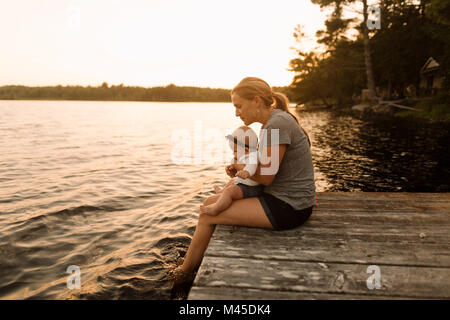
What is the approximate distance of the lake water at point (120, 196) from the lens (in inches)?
166

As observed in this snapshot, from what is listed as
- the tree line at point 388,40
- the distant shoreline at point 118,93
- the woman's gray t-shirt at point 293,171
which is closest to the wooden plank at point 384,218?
the woman's gray t-shirt at point 293,171

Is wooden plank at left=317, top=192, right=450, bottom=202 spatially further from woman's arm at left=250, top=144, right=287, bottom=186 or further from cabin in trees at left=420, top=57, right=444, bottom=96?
cabin in trees at left=420, top=57, right=444, bottom=96

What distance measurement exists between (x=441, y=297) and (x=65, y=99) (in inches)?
6244

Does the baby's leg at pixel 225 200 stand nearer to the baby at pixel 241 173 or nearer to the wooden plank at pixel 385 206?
the baby at pixel 241 173

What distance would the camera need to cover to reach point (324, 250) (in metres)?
3.06

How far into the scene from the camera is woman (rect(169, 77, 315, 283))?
A: 3.26 meters

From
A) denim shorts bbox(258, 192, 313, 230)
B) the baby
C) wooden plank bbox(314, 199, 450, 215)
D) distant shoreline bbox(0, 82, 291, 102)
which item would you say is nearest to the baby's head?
the baby

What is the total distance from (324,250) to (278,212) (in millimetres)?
610

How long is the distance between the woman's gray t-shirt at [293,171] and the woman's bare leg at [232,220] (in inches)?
10.6

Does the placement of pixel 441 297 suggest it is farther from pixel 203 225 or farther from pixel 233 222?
pixel 203 225

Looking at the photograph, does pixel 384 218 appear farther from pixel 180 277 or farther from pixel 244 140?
pixel 180 277

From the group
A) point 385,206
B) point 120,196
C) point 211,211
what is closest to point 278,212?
point 211,211

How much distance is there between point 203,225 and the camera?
3.53 meters
